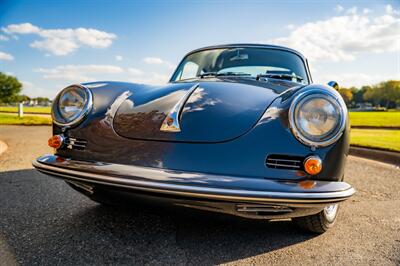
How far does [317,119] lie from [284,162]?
0.96 feet

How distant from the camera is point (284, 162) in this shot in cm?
172

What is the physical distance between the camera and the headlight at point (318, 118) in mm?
1739

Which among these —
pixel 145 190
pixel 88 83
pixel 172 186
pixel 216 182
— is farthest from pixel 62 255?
pixel 88 83

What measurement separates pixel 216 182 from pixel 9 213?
1.77 meters

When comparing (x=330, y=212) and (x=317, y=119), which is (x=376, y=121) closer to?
(x=330, y=212)

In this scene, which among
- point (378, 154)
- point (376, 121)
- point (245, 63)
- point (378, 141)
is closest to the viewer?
point (245, 63)

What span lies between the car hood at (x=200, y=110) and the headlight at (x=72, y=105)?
238 millimetres

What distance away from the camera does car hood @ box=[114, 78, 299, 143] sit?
185cm

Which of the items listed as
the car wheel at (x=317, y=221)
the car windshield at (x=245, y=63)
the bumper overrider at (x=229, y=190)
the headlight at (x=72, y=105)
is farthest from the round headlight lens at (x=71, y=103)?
the car wheel at (x=317, y=221)

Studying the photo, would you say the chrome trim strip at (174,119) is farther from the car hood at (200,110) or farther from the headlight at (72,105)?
the headlight at (72,105)

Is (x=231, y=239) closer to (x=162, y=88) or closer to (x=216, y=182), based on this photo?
(x=216, y=182)

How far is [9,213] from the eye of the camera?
2.48m

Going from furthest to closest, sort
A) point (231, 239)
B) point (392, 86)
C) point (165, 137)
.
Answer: point (392, 86)
point (231, 239)
point (165, 137)

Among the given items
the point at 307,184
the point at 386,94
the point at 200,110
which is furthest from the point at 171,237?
the point at 386,94
